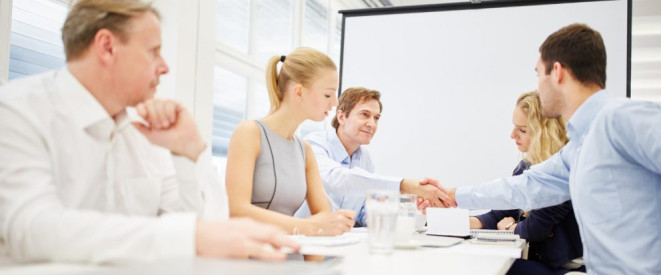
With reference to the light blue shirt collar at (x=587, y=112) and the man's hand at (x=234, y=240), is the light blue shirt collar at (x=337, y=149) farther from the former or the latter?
the man's hand at (x=234, y=240)

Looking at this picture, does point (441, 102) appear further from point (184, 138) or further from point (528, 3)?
point (184, 138)

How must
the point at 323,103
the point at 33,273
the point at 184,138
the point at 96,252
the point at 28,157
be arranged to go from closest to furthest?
the point at 33,273 < the point at 96,252 < the point at 28,157 < the point at 184,138 < the point at 323,103

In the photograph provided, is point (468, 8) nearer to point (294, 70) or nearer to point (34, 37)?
point (294, 70)

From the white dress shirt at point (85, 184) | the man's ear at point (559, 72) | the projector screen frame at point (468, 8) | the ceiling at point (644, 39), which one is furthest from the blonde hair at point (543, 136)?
the ceiling at point (644, 39)

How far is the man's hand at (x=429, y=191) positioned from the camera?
243 cm

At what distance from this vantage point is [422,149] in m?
4.36

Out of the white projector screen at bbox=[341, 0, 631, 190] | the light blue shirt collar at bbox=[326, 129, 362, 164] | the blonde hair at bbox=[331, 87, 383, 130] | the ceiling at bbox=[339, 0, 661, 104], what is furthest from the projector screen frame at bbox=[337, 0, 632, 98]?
the light blue shirt collar at bbox=[326, 129, 362, 164]

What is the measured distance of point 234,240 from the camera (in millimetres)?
865

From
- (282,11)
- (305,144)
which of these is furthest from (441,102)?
(305,144)

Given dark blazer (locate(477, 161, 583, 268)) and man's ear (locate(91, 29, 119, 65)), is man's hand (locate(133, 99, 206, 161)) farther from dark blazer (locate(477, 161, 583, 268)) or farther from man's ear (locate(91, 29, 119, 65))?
dark blazer (locate(477, 161, 583, 268))

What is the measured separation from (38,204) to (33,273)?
21 cm

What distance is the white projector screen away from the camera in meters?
4.12

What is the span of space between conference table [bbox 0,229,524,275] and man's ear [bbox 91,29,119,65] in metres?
0.44

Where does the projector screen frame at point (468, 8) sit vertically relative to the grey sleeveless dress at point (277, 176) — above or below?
above
